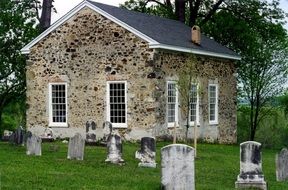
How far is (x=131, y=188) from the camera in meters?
14.5

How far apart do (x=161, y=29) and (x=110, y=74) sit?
4.15 metres

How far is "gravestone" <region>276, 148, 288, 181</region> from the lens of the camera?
1714 centimetres

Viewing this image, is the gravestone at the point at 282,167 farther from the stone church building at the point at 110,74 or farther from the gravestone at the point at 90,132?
the gravestone at the point at 90,132

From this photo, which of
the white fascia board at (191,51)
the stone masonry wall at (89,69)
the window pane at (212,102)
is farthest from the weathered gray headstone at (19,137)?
the window pane at (212,102)

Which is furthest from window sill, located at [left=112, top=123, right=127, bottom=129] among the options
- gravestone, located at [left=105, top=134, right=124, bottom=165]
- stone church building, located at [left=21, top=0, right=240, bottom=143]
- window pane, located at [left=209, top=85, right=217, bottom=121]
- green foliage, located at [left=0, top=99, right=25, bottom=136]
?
green foliage, located at [left=0, top=99, right=25, bottom=136]

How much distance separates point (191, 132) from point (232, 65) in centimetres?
589

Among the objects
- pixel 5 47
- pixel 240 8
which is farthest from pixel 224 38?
pixel 5 47

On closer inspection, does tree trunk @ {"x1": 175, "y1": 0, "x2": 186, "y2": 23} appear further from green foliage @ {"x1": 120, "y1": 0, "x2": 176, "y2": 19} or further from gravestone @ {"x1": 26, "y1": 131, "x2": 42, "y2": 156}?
gravestone @ {"x1": 26, "y1": 131, "x2": 42, "y2": 156}

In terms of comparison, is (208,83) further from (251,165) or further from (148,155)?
(251,165)

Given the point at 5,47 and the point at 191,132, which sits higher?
the point at 5,47

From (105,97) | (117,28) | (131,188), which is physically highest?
(117,28)

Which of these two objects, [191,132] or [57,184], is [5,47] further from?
[57,184]

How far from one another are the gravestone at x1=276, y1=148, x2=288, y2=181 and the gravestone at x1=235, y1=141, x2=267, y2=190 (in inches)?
72.8

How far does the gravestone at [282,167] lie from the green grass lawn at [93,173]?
232 mm
